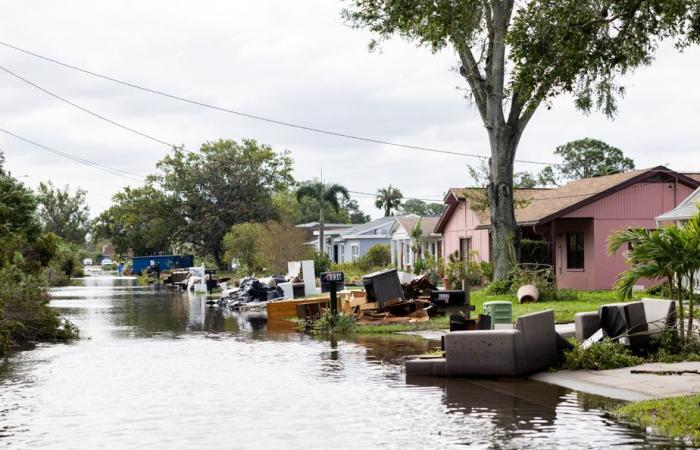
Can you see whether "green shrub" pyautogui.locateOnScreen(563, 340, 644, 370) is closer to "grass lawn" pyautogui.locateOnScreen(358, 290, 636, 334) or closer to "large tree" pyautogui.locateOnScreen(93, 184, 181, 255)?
"grass lawn" pyautogui.locateOnScreen(358, 290, 636, 334)

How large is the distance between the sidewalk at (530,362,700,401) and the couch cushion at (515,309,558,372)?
0.23 m

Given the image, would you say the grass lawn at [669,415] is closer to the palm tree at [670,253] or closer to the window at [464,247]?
the palm tree at [670,253]

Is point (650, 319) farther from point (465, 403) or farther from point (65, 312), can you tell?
point (65, 312)

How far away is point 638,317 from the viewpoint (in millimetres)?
16656

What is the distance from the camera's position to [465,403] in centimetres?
1302

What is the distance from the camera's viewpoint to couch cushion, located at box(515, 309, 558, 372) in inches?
602

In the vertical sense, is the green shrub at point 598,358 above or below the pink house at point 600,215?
below

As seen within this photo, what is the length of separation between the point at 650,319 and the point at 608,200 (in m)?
23.8

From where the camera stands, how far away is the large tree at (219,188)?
90.4 metres

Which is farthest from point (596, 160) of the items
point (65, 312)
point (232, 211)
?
point (65, 312)

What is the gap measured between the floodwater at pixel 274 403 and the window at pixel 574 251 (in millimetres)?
21052

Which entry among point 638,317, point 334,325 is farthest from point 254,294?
point 638,317

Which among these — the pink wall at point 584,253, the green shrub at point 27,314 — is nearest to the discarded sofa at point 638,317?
the green shrub at point 27,314

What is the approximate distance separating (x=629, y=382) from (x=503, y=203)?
22869 millimetres
